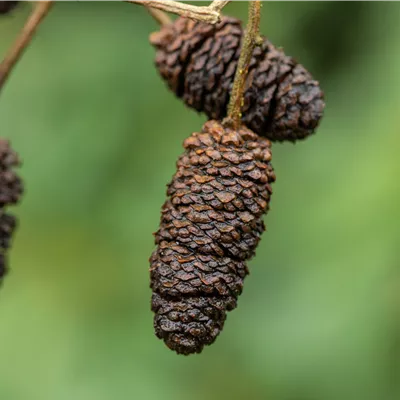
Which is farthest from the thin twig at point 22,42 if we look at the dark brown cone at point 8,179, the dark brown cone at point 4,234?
the dark brown cone at point 4,234

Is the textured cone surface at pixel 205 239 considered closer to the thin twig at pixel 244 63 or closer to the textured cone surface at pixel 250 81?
the thin twig at pixel 244 63

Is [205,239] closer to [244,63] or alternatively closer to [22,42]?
[244,63]

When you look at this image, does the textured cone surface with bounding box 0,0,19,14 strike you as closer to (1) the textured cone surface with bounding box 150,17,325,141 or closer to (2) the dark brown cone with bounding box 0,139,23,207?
(2) the dark brown cone with bounding box 0,139,23,207

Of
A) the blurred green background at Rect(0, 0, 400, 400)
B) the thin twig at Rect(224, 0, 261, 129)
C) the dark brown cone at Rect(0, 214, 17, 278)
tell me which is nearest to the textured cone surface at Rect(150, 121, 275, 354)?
the thin twig at Rect(224, 0, 261, 129)

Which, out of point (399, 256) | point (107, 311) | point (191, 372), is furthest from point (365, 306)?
point (107, 311)

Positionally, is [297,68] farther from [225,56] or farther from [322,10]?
[322,10]

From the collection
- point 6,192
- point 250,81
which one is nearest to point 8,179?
point 6,192
